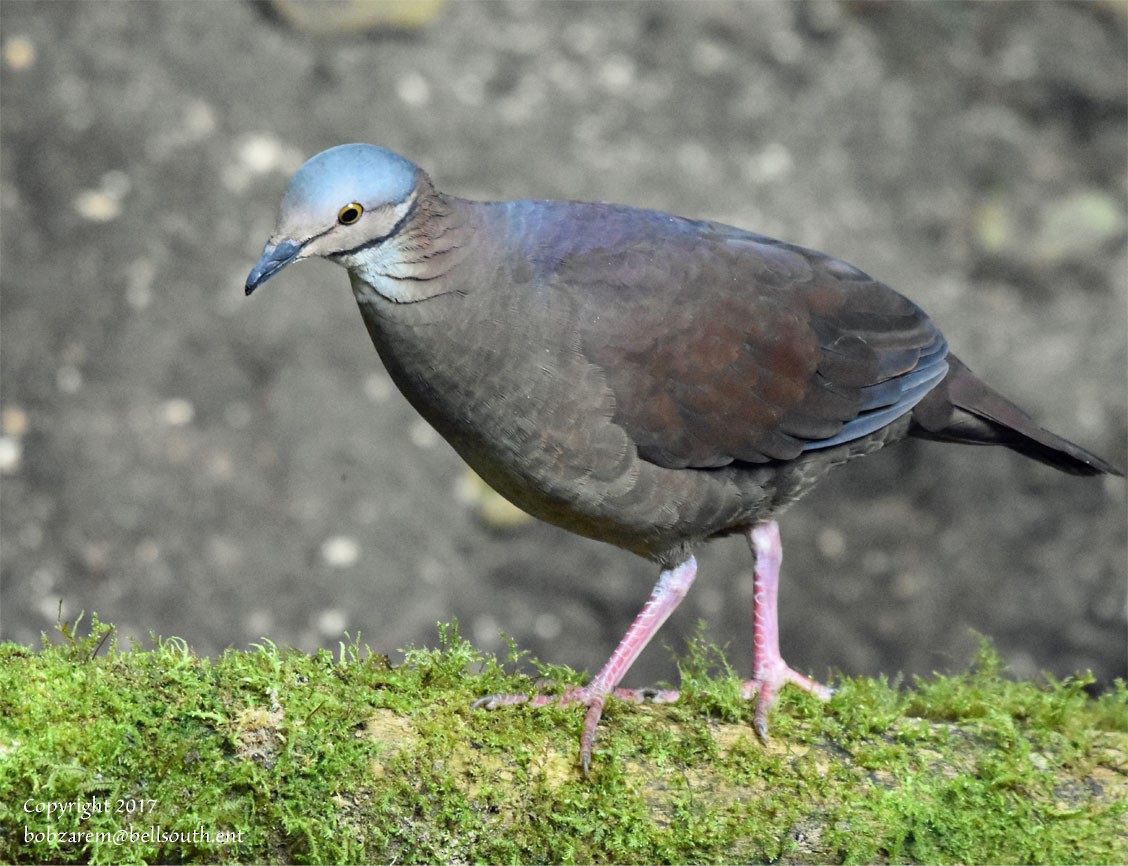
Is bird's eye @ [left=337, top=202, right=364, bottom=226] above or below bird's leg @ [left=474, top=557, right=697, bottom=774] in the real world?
above

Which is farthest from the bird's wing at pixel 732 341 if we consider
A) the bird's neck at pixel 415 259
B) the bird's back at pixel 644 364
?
the bird's neck at pixel 415 259

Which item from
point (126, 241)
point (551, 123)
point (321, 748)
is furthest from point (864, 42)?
point (321, 748)

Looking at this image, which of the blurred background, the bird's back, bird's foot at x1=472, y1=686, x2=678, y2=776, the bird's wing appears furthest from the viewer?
the blurred background

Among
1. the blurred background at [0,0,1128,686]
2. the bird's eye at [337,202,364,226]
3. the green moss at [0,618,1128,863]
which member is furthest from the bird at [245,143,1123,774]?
the blurred background at [0,0,1128,686]

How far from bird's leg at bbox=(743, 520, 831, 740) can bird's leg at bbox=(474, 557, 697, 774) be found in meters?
0.26

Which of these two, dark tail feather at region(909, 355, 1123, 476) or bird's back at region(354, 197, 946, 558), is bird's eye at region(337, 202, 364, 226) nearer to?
bird's back at region(354, 197, 946, 558)

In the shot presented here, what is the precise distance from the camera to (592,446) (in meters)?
3.45

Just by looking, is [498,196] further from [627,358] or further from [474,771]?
[474,771]

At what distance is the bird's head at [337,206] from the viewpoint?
10.3ft

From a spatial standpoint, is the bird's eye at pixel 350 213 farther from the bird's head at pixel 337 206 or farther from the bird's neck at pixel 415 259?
the bird's neck at pixel 415 259

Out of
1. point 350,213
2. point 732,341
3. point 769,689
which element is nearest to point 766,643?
point 769,689

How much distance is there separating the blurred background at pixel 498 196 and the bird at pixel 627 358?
2747 millimetres

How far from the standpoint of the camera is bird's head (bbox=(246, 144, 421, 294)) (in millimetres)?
3152

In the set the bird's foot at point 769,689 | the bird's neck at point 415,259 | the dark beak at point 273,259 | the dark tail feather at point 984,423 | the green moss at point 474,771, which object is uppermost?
the dark tail feather at point 984,423
